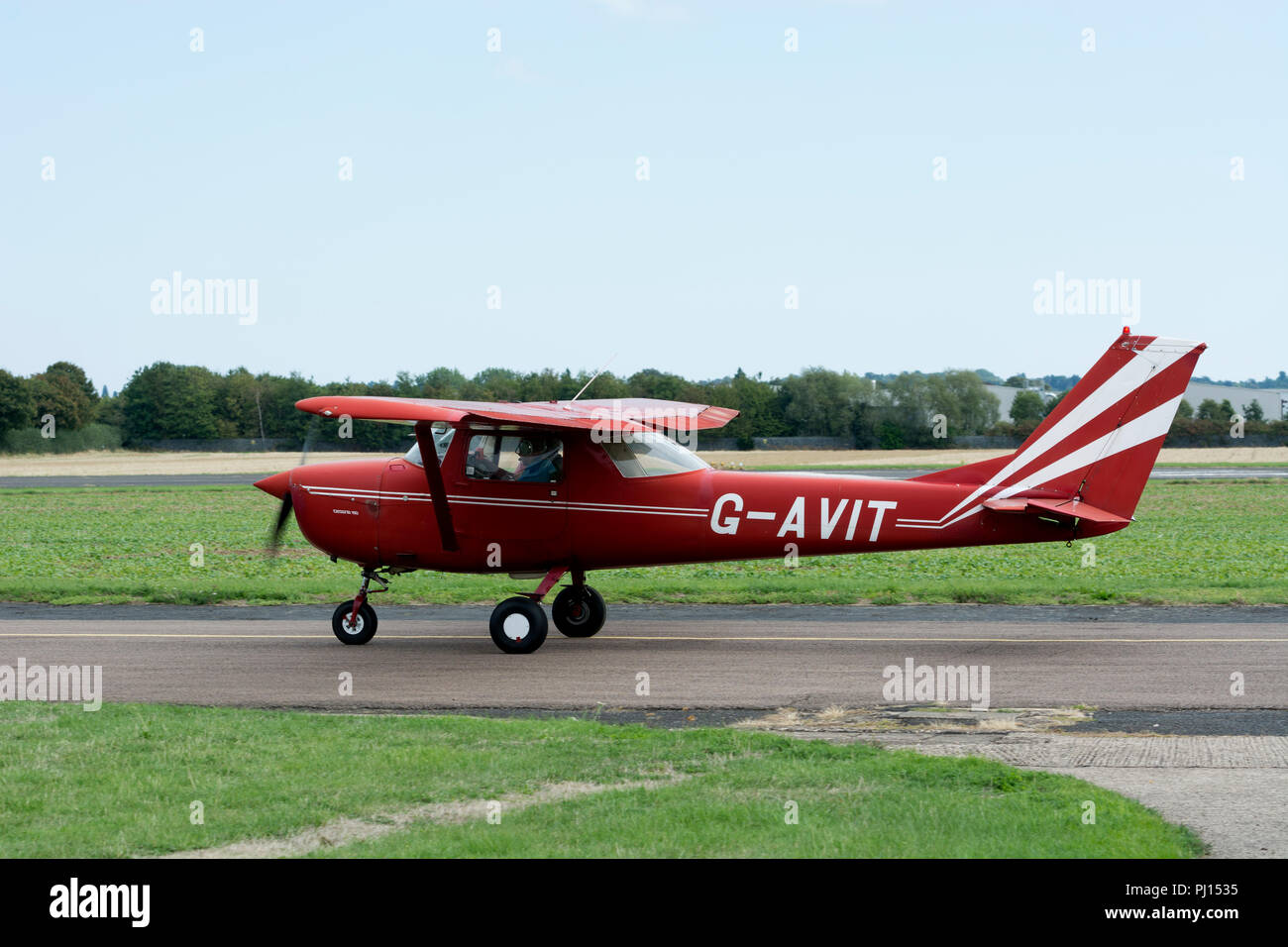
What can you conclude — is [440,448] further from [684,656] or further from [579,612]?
[684,656]

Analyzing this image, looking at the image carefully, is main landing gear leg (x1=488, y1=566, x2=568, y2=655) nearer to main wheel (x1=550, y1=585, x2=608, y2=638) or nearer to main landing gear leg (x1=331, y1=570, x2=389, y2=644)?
main wheel (x1=550, y1=585, x2=608, y2=638)

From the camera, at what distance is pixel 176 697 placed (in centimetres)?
1175

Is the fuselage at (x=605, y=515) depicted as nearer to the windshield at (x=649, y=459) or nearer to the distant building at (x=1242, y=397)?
the windshield at (x=649, y=459)

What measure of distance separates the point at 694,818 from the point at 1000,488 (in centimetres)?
819

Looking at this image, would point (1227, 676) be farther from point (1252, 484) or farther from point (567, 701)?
point (1252, 484)

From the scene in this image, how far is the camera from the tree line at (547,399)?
228 ft

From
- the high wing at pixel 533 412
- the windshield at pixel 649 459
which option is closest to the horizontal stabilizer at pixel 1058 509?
the windshield at pixel 649 459

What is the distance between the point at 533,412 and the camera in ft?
46.3

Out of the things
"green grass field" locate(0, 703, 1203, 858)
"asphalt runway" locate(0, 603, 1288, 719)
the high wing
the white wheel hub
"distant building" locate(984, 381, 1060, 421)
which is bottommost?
"asphalt runway" locate(0, 603, 1288, 719)

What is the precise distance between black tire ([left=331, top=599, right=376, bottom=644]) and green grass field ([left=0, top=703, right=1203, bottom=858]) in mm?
4821

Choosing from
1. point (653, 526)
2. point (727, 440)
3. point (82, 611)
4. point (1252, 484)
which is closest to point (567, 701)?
point (653, 526)

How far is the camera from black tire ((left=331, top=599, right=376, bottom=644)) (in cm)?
1505

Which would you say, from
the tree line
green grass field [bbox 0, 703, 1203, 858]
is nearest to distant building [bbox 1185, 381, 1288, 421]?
the tree line

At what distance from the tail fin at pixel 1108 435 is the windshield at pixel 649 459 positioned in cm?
306
